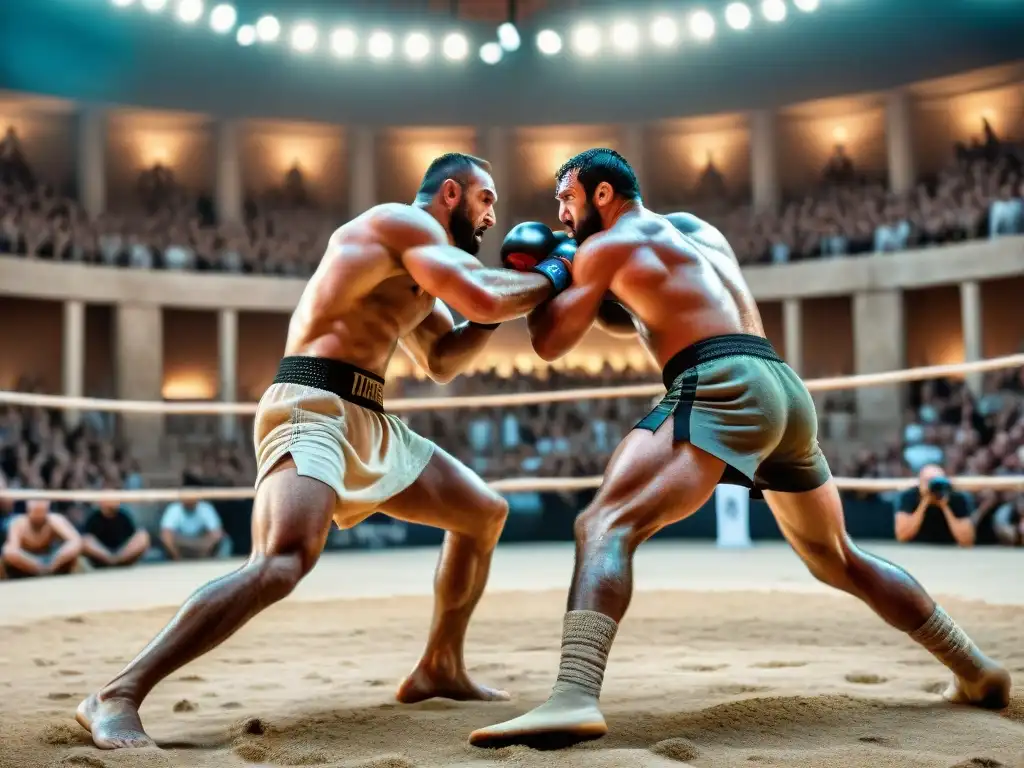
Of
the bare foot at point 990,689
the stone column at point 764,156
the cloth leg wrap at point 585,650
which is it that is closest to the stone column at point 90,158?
the stone column at point 764,156

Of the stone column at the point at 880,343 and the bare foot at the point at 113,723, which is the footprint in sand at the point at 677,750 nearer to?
the bare foot at the point at 113,723

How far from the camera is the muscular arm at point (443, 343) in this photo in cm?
309

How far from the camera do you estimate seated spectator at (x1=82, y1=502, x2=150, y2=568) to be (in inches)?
295

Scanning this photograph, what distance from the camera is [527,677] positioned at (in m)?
3.16

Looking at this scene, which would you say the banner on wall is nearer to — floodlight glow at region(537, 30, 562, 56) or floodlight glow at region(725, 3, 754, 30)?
floodlight glow at region(725, 3, 754, 30)

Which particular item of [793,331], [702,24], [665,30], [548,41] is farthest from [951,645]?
[665,30]

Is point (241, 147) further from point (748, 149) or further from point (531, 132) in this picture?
point (748, 149)

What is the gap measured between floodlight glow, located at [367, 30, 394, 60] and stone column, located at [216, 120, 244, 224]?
2.96 metres

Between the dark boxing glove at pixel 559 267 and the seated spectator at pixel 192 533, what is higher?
the dark boxing glove at pixel 559 267

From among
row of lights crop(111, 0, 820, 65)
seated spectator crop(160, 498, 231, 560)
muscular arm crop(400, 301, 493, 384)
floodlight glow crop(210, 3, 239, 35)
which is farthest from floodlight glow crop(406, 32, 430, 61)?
muscular arm crop(400, 301, 493, 384)

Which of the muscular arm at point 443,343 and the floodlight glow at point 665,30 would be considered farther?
the floodlight glow at point 665,30

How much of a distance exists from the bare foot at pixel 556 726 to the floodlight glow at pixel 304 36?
1462 cm

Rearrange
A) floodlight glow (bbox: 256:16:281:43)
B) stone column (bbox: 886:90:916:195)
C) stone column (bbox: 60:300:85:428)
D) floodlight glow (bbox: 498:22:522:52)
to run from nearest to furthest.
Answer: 1. floodlight glow (bbox: 498:22:522:52)
2. floodlight glow (bbox: 256:16:281:43)
3. stone column (bbox: 60:300:85:428)
4. stone column (bbox: 886:90:916:195)

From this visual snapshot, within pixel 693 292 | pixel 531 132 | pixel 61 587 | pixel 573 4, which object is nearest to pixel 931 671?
pixel 693 292
